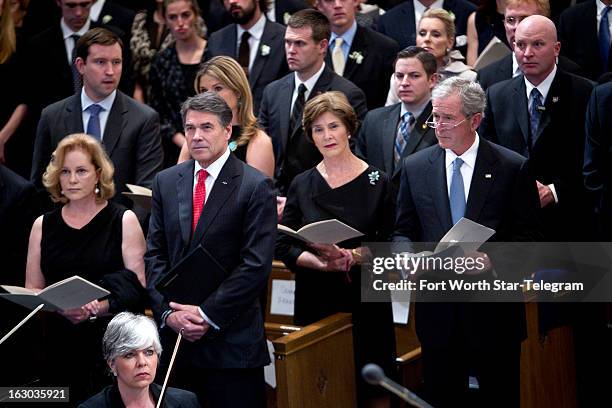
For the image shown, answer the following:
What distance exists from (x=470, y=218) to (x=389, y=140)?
0.97 metres

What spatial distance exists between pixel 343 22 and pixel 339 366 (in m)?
2.39

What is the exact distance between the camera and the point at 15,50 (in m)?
7.41

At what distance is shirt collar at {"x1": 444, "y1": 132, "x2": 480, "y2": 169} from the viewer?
5.14 m

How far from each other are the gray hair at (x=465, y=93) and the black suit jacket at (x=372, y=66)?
1.70m

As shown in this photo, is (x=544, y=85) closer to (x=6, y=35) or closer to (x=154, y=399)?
(x=154, y=399)

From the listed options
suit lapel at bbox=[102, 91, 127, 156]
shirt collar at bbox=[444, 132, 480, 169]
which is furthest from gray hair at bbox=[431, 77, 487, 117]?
suit lapel at bbox=[102, 91, 127, 156]

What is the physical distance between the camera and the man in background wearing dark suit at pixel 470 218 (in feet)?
16.6

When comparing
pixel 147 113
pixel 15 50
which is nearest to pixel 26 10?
pixel 15 50

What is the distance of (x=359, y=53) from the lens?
6918 millimetres

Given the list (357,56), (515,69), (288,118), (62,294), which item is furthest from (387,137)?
(62,294)

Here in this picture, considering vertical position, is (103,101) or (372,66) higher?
(372,66)

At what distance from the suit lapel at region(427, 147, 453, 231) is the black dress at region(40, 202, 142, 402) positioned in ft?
4.49

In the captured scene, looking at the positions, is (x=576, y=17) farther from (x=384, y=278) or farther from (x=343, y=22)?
(x=384, y=278)

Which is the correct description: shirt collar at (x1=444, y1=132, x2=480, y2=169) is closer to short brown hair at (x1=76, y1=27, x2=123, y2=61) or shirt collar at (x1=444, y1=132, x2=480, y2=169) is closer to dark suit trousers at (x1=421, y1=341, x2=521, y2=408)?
dark suit trousers at (x1=421, y1=341, x2=521, y2=408)
